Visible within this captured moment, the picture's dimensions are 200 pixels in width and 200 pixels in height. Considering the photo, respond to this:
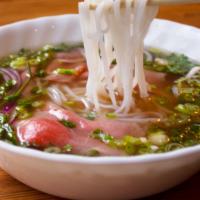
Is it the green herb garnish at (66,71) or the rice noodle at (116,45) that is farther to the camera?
the green herb garnish at (66,71)

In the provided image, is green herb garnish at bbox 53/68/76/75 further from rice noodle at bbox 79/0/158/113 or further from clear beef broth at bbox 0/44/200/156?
rice noodle at bbox 79/0/158/113

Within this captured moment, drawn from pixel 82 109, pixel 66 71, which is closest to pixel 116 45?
pixel 82 109

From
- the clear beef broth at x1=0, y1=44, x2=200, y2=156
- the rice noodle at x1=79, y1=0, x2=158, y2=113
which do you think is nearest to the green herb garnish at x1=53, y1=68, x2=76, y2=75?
the clear beef broth at x1=0, y1=44, x2=200, y2=156

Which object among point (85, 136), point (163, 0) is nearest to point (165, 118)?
point (85, 136)

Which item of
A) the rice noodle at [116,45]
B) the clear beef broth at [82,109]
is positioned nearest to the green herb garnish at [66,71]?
the clear beef broth at [82,109]

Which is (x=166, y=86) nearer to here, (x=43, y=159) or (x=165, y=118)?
(x=165, y=118)

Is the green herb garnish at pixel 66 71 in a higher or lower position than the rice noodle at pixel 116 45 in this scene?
lower

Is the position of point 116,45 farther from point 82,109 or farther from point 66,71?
point 66,71

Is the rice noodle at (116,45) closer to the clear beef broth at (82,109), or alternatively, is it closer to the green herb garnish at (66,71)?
the clear beef broth at (82,109)
